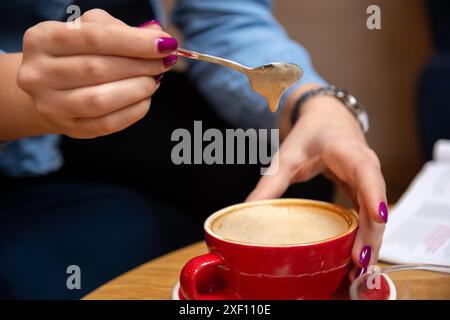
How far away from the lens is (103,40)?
0.35 m

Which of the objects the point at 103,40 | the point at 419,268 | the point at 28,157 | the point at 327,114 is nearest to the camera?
the point at 103,40

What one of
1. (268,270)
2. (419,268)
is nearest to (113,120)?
(268,270)

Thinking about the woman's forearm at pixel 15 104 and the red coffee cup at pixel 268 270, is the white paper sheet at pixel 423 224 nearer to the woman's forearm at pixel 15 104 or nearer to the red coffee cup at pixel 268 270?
the red coffee cup at pixel 268 270

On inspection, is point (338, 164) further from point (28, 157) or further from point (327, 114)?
point (28, 157)

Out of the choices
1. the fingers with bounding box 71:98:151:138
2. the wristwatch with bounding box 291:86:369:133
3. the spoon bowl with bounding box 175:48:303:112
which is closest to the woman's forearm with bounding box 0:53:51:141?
the fingers with bounding box 71:98:151:138

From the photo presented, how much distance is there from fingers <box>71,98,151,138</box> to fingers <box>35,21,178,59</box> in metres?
0.05

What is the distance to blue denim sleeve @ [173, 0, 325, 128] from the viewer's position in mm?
686

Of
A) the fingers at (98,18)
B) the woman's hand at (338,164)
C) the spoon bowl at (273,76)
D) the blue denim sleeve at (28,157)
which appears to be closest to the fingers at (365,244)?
the woman's hand at (338,164)

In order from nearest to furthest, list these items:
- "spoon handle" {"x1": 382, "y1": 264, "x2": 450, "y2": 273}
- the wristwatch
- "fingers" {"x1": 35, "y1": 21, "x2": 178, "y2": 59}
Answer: "fingers" {"x1": 35, "y1": 21, "x2": 178, "y2": 59}
"spoon handle" {"x1": 382, "y1": 264, "x2": 450, "y2": 273}
the wristwatch

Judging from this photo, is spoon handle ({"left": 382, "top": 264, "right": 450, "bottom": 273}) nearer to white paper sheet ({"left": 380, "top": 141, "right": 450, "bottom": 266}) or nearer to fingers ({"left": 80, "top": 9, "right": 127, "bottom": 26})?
white paper sheet ({"left": 380, "top": 141, "right": 450, "bottom": 266})

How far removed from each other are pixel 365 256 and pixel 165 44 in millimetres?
197

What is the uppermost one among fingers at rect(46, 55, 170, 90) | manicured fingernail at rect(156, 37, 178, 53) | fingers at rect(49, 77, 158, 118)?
manicured fingernail at rect(156, 37, 178, 53)

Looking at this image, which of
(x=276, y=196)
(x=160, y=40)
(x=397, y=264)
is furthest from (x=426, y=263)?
(x=160, y=40)

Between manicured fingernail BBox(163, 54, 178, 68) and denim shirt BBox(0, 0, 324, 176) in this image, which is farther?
denim shirt BBox(0, 0, 324, 176)
